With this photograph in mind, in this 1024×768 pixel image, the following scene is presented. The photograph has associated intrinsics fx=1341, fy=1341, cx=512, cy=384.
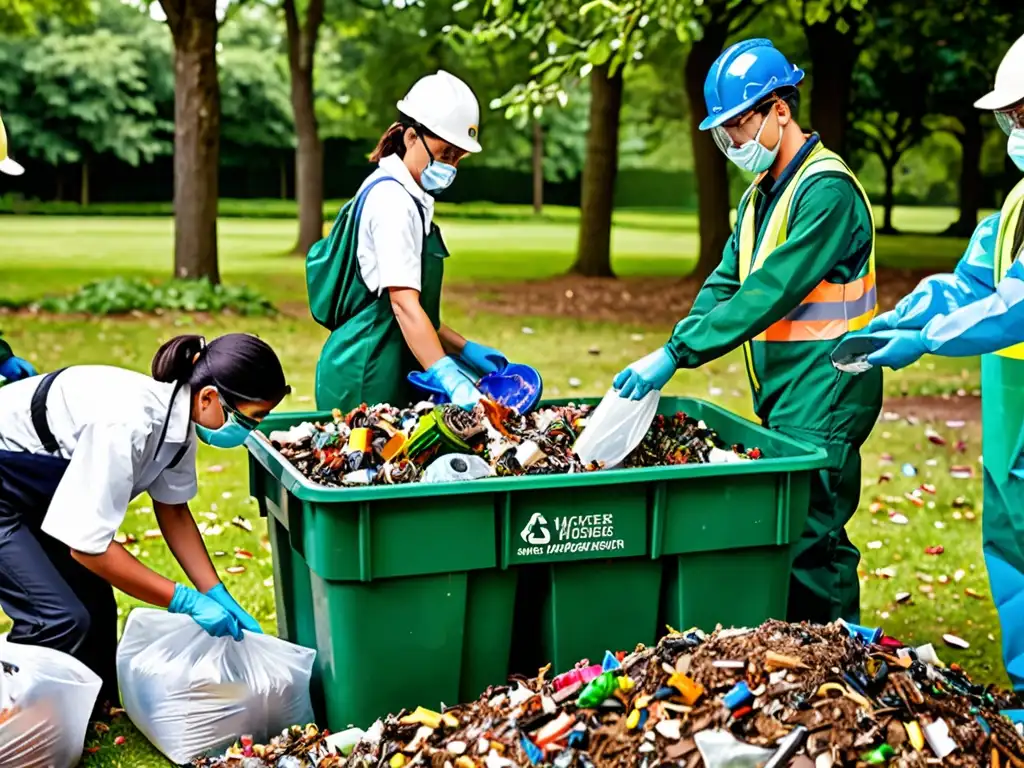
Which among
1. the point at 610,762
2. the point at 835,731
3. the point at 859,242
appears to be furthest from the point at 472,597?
the point at 859,242

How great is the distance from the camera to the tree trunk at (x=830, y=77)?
600 inches

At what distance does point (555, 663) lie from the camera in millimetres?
3990

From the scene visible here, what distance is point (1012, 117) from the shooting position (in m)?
3.81

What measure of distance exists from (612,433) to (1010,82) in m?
1.51

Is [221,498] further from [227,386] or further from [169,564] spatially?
[227,386]

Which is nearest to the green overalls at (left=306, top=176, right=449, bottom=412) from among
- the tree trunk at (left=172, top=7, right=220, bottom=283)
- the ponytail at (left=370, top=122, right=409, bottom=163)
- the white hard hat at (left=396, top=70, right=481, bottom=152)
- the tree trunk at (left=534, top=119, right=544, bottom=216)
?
the ponytail at (left=370, top=122, right=409, bottom=163)

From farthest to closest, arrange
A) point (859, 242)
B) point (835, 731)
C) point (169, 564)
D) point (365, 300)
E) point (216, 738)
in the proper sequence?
point (169, 564) < point (365, 300) < point (859, 242) < point (216, 738) < point (835, 731)

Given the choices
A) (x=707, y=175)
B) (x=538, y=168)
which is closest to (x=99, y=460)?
(x=707, y=175)

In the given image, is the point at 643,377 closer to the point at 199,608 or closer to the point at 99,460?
the point at 199,608

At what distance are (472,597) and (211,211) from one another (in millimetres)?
10673

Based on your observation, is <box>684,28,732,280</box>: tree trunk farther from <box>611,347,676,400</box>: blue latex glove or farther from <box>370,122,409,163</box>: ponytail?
<box>611,347,676,400</box>: blue latex glove

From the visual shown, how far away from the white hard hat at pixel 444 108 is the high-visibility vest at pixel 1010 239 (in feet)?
5.60

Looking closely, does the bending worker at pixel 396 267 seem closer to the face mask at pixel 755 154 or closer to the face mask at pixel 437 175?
the face mask at pixel 437 175

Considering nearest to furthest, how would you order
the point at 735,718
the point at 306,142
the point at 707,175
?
the point at 735,718
the point at 707,175
the point at 306,142
